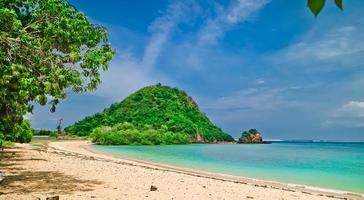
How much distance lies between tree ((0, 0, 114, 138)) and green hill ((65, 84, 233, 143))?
98511 mm

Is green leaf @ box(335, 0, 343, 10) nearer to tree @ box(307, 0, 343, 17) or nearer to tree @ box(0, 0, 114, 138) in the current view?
tree @ box(307, 0, 343, 17)

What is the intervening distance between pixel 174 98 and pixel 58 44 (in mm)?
136441

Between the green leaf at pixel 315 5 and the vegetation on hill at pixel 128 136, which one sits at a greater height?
the vegetation on hill at pixel 128 136

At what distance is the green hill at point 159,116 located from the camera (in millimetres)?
125938

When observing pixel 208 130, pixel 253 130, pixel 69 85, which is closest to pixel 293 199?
pixel 69 85

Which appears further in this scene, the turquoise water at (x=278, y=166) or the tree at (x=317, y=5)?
the turquoise water at (x=278, y=166)

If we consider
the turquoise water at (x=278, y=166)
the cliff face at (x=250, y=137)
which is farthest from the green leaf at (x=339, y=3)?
the cliff face at (x=250, y=137)

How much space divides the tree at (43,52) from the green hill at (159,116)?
323 ft

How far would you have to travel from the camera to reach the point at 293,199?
1427 centimetres

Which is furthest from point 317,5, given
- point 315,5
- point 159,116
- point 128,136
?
point 159,116

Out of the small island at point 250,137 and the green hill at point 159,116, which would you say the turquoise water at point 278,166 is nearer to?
the green hill at point 159,116

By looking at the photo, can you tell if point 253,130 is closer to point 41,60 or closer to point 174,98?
point 174,98

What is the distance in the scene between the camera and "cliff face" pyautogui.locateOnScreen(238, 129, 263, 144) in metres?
161

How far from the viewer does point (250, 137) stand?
536 feet
